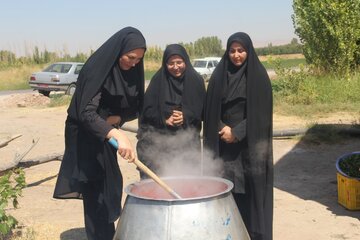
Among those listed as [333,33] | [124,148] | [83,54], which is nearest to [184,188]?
[124,148]

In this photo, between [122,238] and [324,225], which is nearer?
[122,238]

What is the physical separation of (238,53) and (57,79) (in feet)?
49.3

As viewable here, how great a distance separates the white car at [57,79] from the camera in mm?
17391

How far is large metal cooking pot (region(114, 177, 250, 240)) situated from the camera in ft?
6.81

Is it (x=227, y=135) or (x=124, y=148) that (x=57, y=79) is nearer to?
(x=227, y=135)

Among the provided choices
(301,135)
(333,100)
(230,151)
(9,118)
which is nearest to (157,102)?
(230,151)

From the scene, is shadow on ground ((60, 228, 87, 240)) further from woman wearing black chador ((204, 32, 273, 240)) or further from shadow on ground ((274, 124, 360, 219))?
shadow on ground ((274, 124, 360, 219))

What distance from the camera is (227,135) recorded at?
3.27m

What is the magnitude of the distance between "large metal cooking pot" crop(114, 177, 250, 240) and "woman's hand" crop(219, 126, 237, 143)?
1.00 metres

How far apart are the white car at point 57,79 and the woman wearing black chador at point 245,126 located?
14315mm

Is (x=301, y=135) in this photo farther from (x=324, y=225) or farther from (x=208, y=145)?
(x=208, y=145)

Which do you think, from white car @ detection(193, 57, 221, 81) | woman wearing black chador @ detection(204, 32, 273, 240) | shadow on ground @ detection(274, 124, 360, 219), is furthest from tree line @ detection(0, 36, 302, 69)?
woman wearing black chador @ detection(204, 32, 273, 240)

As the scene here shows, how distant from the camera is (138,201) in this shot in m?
2.20

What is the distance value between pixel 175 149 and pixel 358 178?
7.30ft
